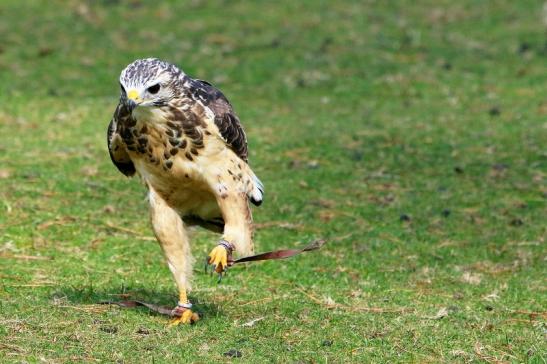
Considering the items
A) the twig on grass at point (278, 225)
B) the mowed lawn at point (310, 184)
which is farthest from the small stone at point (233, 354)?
the twig on grass at point (278, 225)

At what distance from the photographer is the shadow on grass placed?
668 centimetres

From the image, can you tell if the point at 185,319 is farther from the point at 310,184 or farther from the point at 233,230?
the point at 310,184

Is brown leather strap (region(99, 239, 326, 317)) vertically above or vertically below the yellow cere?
below

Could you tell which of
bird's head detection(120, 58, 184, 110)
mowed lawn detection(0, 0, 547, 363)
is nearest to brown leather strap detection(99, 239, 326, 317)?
mowed lawn detection(0, 0, 547, 363)

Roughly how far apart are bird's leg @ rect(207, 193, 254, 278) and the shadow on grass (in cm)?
59

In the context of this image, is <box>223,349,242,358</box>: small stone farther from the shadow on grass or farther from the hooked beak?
the hooked beak

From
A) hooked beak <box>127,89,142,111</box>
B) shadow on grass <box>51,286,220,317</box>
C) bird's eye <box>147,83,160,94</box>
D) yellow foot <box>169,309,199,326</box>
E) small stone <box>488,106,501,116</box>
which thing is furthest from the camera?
small stone <box>488,106,501,116</box>

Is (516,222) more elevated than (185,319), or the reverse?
(185,319)

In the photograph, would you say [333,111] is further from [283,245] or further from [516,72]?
[283,245]

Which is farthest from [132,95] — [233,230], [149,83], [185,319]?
[185,319]

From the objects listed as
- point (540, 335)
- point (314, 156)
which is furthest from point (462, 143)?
point (540, 335)

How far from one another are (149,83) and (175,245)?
115 cm

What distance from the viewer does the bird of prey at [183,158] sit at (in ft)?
19.4

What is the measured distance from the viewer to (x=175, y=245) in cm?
641
